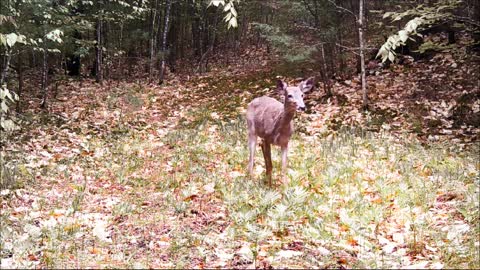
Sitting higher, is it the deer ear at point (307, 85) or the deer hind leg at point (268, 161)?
the deer ear at point (307, 85)

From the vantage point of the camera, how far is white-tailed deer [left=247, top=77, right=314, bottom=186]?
6648 mm

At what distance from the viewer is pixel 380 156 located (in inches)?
360

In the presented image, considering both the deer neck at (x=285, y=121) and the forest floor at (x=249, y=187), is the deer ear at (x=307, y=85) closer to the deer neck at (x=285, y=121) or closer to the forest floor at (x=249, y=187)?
the deer neck at (x=285, y=121)

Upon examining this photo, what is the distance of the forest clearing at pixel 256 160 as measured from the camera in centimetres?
469

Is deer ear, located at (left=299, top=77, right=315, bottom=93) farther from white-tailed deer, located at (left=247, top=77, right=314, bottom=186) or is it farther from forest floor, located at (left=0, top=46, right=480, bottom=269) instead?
forest floor, located at (left=0, top=46, right=480, bottom=269)

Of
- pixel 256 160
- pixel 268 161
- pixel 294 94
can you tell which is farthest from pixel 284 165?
pixel 256 160

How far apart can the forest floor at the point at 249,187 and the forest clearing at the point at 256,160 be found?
0.03 metres

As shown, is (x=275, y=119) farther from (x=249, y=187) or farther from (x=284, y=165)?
(x=249, y=187)

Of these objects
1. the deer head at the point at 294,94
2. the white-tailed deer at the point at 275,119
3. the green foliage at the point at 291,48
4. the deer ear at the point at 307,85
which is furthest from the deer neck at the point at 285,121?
the green foliage at the point at 291,48

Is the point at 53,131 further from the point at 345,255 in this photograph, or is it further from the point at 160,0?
the point at 160,0

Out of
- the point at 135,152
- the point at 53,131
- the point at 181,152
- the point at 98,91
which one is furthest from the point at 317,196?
the point at 98,91

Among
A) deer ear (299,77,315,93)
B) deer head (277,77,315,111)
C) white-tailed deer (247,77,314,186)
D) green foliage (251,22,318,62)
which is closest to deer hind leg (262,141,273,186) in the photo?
white-tailed deer (247,77,314,186)

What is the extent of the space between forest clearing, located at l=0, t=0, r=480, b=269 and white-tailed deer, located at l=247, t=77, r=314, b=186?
0.09 metres

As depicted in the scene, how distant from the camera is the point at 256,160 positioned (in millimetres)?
9258
